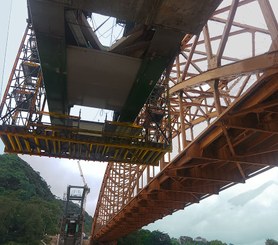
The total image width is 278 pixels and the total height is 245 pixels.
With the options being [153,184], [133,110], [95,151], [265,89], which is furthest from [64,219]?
[265,89]

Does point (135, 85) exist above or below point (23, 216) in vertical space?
below

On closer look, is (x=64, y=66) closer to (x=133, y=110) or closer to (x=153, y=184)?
(x=133, y=110)

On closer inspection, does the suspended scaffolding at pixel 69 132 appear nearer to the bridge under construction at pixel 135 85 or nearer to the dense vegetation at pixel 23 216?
the bridge under construction at pixel 135 85

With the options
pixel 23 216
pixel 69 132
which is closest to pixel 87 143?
pixel 69 132

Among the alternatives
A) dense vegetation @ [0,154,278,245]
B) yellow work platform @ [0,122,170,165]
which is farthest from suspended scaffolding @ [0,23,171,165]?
dense vegetation @ [0,154,278,245]

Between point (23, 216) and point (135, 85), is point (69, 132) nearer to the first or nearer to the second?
point (135, 85)

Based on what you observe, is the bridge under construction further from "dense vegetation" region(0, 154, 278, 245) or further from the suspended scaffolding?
"dense vegetation" region(0, 154, 278, 245)

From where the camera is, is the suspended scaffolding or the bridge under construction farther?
the suspended scaffolding

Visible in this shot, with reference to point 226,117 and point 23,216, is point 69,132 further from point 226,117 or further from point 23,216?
point 23,216

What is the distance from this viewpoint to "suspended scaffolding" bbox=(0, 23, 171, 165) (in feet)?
35.3

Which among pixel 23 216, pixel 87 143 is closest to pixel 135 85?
pixel 87 143

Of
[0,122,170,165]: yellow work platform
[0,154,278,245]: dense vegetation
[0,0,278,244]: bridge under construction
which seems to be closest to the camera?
[0,0,278,244]: bridge under construction

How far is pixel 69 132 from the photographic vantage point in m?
11.1

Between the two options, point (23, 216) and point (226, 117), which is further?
point (23, 216)
